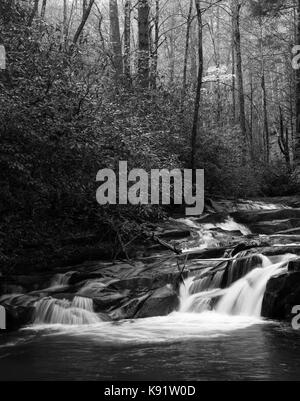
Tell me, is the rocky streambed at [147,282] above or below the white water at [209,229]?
below

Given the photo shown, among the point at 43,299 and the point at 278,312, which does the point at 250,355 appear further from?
the point at 43,299

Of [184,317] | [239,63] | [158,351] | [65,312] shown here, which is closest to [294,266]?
[184,317]

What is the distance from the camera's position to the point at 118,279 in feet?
30.8

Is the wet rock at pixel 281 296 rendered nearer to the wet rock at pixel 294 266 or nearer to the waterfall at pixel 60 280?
the wet rock at pixel 294 266

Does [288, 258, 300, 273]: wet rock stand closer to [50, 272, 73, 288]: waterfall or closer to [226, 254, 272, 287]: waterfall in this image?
[226, 254, 272, 287]: waterfall

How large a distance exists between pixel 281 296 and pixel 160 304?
2.02 meters

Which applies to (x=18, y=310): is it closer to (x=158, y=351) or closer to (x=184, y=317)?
(x=184, y=317)

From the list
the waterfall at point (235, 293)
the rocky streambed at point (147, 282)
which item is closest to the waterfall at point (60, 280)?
the rocky streambed at point (147, 282)

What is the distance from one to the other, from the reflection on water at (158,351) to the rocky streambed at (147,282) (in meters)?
0.43

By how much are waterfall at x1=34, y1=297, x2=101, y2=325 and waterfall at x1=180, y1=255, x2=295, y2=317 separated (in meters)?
1.62

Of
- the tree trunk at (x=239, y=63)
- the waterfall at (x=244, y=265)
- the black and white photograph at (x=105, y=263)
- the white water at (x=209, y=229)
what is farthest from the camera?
the tree trunk at (x=239, y=63)

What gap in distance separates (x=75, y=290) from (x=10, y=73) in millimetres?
4076

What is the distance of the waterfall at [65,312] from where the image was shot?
8172 millimetres

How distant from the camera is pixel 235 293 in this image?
8.58 m
